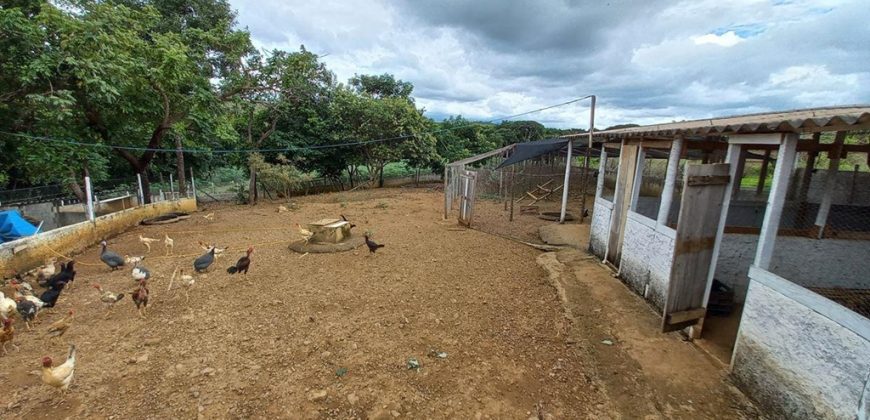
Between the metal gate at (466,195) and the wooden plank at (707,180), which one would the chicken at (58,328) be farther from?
the metal gate at (466,195)

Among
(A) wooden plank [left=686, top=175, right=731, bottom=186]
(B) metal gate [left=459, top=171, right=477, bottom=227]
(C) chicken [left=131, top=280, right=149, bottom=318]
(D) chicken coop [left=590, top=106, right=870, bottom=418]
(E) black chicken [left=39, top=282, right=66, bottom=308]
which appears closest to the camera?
(D) chicken coop [left=590, top=106, right=870, bottom=418]

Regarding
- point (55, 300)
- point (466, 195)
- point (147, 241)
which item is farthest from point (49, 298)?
point (466, 195)

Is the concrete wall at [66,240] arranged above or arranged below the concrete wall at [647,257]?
below

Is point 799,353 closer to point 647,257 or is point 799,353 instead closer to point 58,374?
point 647,257

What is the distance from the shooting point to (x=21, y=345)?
4.25 meters

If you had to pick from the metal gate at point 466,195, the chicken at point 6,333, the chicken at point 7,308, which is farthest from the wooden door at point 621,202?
the chicken at point 7,308

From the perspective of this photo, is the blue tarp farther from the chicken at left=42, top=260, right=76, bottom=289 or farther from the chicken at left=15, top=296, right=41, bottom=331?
the chicken at left=15, top=296, right=41, bottom=331

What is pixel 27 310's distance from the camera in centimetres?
453

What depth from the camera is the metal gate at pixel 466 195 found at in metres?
10.1

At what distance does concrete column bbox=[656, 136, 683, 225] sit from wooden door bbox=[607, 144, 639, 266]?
3.95 ft

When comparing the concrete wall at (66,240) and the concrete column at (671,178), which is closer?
the concrete column at (671,178)

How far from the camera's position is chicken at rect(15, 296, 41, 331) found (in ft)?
14.8

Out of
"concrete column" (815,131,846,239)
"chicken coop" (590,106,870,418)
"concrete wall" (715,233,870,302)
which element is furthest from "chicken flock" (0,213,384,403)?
"concrete column" (815,131,846,239)

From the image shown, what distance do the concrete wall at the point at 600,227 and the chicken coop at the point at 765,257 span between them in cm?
15
